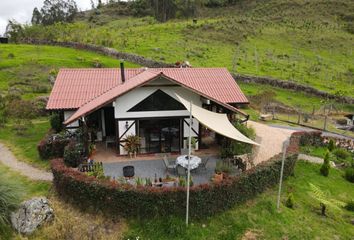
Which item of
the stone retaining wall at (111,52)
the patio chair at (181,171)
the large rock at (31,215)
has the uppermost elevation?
the stone retaining wall at (111,52)

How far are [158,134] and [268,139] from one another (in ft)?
29.8

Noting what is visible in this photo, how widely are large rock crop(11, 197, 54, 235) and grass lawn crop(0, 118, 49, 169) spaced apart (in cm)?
563

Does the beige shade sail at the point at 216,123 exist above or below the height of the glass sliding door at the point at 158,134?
above

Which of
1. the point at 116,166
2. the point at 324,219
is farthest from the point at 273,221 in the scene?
the point at 116,166

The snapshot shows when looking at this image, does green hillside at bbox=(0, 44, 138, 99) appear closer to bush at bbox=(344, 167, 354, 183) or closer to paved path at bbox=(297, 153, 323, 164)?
paved path at bbox=(297, 153, 323, 164)

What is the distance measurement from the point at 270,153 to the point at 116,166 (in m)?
10.0

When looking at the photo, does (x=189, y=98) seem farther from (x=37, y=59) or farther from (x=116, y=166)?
(x=37, y=59)

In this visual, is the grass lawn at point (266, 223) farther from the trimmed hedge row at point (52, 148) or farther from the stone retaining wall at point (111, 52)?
the stone retaining wall at point (111, 52)

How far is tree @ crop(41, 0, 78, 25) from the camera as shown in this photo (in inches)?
3708

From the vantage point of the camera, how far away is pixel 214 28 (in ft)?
201

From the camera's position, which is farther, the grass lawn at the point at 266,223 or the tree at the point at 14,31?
the tree at the point at 14,31

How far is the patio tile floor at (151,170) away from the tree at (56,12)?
8487 centimetres

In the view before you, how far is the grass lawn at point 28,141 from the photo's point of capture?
68.6 feet

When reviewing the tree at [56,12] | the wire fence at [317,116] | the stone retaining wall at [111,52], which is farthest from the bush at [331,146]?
the tree at [56,12]
